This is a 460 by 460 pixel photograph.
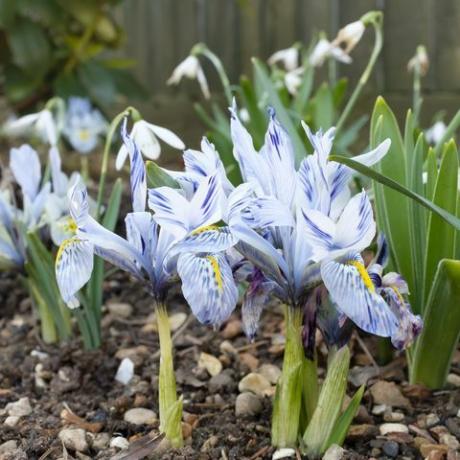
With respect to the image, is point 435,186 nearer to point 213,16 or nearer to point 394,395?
point 394,395

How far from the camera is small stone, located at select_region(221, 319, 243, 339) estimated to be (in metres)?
2.08

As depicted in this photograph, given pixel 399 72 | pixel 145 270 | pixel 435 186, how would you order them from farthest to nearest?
pixel 399 72, pixel 435 186, pixel 145 270

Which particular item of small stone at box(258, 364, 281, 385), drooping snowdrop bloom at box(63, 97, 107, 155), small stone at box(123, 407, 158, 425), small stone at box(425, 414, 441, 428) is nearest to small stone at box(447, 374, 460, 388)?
small stone at box(425, 414, 441, 428)

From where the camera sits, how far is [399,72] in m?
4.03

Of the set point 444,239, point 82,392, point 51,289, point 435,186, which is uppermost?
point 435,186

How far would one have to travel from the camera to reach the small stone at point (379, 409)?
1.66 meters

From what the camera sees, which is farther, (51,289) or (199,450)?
(51,289)

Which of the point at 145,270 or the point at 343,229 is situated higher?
the point at 343,229

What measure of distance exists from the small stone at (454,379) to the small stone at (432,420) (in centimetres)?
17

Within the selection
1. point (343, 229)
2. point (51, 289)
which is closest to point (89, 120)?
point (51, 289)

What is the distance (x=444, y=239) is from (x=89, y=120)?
2274 millimetres

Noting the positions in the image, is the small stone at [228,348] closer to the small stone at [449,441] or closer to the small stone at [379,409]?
the small stone at [379,409]

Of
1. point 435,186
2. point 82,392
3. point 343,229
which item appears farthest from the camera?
point 82,392

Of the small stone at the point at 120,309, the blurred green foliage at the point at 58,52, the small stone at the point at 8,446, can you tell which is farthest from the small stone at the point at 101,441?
the blurred green foliage at the point at 58,52
